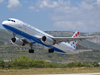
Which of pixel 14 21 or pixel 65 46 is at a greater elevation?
pixel 14 21

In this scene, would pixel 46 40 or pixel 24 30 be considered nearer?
pixel 24 30

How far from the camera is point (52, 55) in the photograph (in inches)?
4882

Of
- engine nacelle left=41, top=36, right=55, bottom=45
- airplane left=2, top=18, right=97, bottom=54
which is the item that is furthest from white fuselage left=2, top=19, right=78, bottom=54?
engine nacelle left=41, top=36, right=55, bottom=45

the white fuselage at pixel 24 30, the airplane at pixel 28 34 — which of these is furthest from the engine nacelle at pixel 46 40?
the white fuselage at pixel 24 30

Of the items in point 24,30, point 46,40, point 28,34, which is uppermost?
point 24,30

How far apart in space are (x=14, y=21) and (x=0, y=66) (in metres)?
17.6

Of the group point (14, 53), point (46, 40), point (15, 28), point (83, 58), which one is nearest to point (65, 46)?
point (46, 40)

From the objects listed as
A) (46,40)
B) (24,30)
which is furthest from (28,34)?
(46,40)

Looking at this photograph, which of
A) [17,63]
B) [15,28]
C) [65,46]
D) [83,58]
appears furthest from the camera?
[83,58]

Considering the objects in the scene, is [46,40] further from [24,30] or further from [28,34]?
[24,30]

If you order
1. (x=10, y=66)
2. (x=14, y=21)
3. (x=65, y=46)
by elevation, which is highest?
(x=14, y=21)

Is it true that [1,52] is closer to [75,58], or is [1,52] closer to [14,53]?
[14,53]

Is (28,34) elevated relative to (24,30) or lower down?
lower down

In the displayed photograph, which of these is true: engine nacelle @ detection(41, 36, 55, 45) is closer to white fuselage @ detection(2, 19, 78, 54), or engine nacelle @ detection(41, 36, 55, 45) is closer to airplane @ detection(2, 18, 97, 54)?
airplane @ detection(2, 18, 97, 54)
